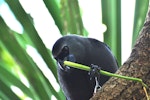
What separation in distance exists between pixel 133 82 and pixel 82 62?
307 mm

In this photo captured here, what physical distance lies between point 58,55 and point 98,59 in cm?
21

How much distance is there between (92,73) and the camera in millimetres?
782

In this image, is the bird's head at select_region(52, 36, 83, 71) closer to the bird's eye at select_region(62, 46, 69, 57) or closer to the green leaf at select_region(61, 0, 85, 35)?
the bird's eye at select_region(62, 46, 69, 57)

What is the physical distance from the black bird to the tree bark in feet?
0.72

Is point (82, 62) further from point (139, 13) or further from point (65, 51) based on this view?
point (139, 13)

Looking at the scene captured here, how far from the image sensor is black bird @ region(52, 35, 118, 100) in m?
1.03

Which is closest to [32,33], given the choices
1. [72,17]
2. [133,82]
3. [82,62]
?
[72,17]

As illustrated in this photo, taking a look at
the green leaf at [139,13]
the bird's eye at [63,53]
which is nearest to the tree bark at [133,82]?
the bird's eye at [63,53]

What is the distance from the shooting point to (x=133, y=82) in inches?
30.1

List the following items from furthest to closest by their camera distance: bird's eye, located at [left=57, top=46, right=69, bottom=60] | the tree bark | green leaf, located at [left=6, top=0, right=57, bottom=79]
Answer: green leaf, located at [left=6, top=0, right=57, bottom=79], bird's eye, located at [left=57, top=46, right=69, bottom=60], the tree bark

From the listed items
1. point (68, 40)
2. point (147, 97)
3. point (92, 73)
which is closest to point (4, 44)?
point (68, 40)

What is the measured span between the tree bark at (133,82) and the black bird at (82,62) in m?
0.22

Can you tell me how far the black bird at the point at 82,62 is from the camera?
103 centimetres

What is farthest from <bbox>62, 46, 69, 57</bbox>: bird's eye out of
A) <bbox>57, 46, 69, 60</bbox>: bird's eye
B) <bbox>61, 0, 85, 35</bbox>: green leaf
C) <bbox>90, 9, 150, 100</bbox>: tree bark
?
<bbox>61, 0, 85, 35</bbox>: green leaf
